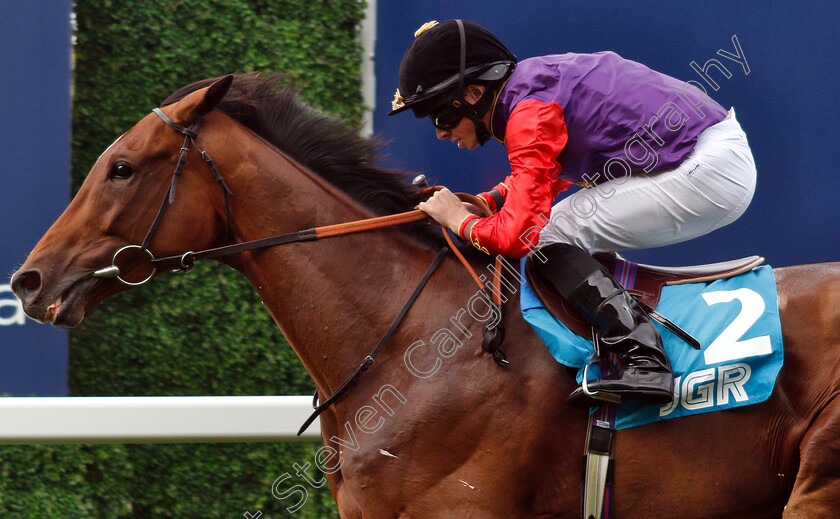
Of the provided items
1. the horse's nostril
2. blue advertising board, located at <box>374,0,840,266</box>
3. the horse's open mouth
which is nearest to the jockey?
the horse's open mouth

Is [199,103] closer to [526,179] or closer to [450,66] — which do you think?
[450,66]

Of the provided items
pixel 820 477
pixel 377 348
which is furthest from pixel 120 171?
pixel 820 477

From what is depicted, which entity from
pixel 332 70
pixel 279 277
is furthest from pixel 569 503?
pixel 332 70

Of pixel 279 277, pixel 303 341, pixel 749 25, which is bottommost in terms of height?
pixel 303 341

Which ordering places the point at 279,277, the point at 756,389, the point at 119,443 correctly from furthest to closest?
the point at 119,443 → the point at 279,277 → the point at 756,389

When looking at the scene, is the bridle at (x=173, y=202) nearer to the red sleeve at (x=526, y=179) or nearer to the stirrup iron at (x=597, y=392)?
the red sleeve at (x=526, y=179)

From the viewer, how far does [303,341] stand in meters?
2.54

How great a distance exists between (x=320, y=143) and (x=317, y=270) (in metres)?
0.46

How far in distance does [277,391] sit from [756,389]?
7.98ft

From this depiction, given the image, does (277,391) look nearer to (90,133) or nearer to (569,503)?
(90,133)

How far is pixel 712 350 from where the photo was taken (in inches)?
91.1

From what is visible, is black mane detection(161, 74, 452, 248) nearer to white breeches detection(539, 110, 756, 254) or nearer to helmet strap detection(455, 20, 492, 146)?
helmet strap detection(455, 20, 492, 146)

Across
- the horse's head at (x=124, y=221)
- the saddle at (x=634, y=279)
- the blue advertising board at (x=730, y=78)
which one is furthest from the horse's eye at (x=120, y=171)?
the blue advertising board at (x=730, y=78)

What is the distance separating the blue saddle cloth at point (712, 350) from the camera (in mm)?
2270
